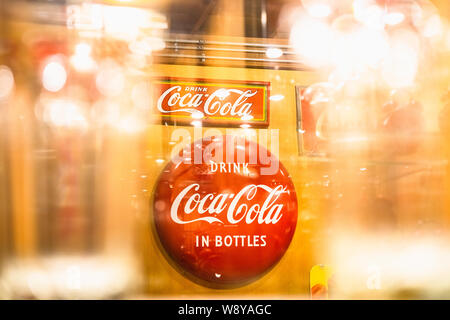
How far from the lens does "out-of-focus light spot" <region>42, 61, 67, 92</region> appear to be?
2.49 metres

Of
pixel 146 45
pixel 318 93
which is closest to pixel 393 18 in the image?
pixel 318 93

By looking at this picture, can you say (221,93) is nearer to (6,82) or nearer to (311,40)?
(311,40)

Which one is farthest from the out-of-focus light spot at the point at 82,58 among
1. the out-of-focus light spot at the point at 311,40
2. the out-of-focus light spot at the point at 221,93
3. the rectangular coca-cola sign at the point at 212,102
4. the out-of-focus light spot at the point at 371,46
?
the out-of-focus light spot at the point at 371,46

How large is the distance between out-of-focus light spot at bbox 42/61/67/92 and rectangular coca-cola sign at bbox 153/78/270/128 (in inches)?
22.2

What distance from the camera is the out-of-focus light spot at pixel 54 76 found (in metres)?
2.49

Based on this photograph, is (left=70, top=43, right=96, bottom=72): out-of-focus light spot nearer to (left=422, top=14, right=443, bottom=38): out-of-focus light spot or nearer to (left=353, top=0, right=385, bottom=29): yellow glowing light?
(left=353, top=0, right=385, bottom=29): yellow glowing light

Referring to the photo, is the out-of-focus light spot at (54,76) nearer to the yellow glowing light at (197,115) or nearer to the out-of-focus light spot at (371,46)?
the yellow glowing light at (197,115)

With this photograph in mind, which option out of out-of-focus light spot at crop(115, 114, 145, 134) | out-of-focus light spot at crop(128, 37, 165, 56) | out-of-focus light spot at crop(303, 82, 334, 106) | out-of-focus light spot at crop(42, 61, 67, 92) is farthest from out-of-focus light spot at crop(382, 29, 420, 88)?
out-of-focus light spot at crop(42, 61, 67, 92)

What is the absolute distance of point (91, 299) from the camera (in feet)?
7.45

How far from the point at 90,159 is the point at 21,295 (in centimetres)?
75

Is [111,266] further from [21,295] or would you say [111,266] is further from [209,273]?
[209,273]

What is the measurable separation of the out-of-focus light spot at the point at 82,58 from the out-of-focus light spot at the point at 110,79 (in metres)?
0.08

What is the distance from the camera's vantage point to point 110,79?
2.65m
